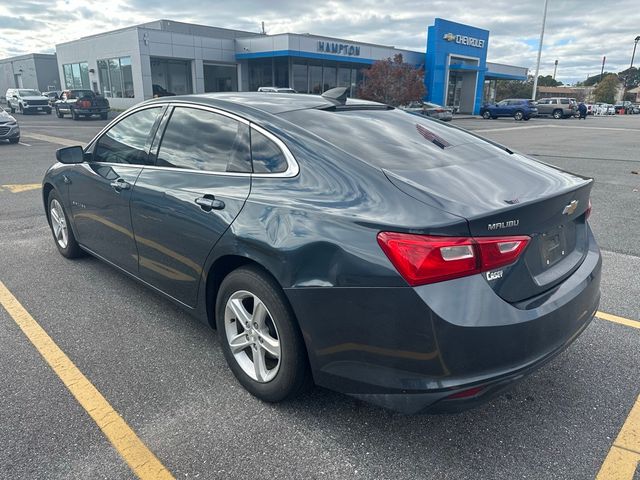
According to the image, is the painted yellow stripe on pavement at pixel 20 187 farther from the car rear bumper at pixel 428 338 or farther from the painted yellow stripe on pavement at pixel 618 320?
A: the painted yellow stripe on pavement at pixel 618 320

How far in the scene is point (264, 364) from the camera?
2.71m

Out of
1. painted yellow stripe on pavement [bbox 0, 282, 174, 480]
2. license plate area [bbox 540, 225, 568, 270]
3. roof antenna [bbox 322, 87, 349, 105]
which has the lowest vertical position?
painted yellow stripe on pavement [bbox 0, 282, 174, 480]

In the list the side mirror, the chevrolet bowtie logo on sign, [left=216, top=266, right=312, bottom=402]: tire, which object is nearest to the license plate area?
[left=216, top=266, right=312, bottom=402]: tire

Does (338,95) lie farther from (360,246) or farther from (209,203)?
(360,246)

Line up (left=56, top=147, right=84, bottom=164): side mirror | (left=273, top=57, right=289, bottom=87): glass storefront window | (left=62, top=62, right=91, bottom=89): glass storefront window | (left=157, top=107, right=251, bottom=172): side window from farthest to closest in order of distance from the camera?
(left=62, top=62, right=91, bottom=89): glass storefront window, (left=273, top=57, right=289, bottom=87): glass storefront window, (left=56, top=147, right=84, bottom=164): side mirror, (left=157, top=107, right=251, bottom=172): side window

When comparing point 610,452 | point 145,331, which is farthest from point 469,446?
point 145,331

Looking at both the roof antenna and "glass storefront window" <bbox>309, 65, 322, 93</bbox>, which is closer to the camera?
the roof antenna

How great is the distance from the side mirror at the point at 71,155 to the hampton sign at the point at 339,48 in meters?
32.7

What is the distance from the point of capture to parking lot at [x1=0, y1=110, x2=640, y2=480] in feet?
7.49

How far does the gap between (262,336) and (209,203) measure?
82cm

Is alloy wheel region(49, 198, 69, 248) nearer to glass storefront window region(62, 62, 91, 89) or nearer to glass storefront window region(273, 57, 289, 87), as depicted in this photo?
glass storefront window region(273, 57, 289, 87)

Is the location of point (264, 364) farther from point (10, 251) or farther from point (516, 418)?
Answer: point (10, 251)

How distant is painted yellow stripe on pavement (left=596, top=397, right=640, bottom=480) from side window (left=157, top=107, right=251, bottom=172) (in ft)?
7.67

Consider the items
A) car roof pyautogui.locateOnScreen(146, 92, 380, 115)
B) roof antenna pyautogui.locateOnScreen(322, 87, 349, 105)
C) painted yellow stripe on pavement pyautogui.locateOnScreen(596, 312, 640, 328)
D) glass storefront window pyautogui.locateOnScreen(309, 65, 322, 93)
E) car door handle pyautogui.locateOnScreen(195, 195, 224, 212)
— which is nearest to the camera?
car door handle pyautogui.locateOnScreen(195, 195, 224, 212)
